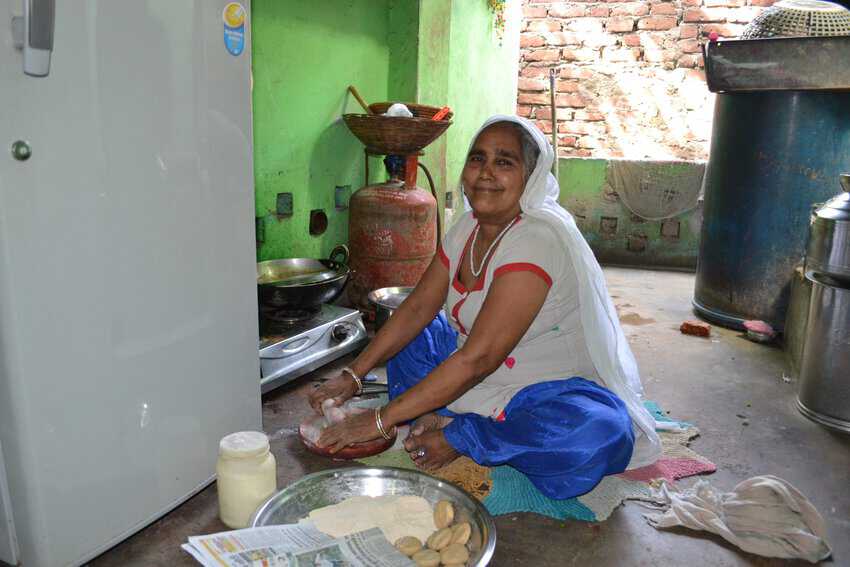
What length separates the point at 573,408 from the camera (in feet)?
5.75

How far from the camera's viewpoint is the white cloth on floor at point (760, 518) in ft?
5.35

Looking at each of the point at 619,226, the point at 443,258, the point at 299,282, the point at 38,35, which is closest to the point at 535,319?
the point at 443,258

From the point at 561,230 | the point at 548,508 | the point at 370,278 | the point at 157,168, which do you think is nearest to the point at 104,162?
the point at 157,168

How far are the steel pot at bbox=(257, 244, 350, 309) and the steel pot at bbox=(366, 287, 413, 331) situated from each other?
0.78ft

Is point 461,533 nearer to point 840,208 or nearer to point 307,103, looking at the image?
point 840,208

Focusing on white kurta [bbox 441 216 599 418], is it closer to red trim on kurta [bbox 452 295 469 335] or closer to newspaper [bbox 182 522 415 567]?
red trim on kurta [bbox 452 295 469 335]

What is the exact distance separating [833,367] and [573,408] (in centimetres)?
125

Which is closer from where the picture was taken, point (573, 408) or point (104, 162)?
point (104, 162)

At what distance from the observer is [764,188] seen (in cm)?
347

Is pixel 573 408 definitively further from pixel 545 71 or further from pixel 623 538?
pixel 545 71

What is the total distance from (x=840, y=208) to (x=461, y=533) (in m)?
1.83

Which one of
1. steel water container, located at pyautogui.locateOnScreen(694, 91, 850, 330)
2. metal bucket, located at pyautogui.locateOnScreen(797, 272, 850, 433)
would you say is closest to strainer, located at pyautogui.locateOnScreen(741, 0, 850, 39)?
steel water container, located at pyautogui.locateOnScreen(694, 91, 850, 330)

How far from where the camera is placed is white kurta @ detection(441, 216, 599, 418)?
5.87 ft

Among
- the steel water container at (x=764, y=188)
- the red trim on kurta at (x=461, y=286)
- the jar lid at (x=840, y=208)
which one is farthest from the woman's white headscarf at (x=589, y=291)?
the steel water container at (x=764, y=188)
